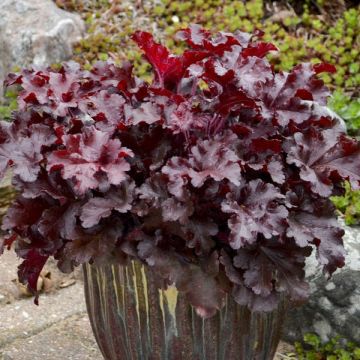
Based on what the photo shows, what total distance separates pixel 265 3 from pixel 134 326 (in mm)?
3410

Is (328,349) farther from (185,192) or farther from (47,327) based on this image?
(185,192)

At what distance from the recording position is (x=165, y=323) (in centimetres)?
217

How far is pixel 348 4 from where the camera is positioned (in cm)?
509

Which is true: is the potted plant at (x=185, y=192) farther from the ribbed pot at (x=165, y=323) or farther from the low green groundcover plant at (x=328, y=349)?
the low green groundcover plant at (x=328, y=349)

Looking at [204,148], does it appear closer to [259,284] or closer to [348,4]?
[259,284]

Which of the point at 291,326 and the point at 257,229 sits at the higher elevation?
the point at 257,229

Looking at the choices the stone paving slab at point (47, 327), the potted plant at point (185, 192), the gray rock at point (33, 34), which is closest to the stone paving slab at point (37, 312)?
the stone paving slab at point (47, 327)

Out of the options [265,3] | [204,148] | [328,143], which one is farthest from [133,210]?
[265,3]

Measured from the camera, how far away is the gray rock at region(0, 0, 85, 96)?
15.0 ft

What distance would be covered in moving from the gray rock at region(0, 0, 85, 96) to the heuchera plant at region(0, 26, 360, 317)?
2.37m

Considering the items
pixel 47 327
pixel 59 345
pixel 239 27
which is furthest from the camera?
pixel 239 27

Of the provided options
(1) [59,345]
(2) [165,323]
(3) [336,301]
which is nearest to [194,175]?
(2) [165,323]

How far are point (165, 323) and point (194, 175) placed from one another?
52 cm

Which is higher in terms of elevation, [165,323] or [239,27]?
[165,323]
